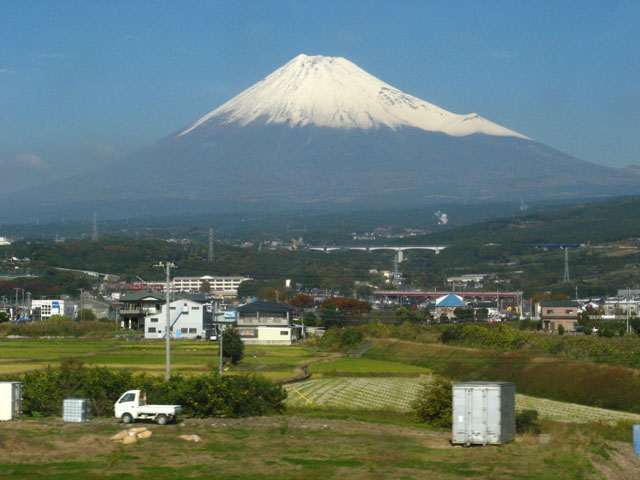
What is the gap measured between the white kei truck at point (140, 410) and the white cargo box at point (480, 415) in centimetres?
732

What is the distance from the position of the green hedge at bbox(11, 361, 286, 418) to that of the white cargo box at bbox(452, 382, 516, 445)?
7177mm

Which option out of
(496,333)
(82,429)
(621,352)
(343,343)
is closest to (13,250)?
(343,343)

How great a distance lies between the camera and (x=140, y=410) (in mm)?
23312

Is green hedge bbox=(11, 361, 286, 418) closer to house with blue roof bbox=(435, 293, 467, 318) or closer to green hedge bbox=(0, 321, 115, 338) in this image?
green hedge bbox=(0, 321, 115, 338)

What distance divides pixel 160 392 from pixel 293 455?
730 centimetres

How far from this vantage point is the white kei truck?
75.5 feet

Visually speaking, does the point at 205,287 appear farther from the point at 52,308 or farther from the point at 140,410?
the point at 140,410

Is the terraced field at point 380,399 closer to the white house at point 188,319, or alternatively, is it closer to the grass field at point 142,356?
the grass field at point 142,356

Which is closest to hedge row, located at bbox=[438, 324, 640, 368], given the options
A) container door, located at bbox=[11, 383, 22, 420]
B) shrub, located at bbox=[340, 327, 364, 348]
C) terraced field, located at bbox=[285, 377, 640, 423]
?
shrub, located at bbox=[340, 327, 364, 348]

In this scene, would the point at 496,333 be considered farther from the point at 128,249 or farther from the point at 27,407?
the point at 128,249

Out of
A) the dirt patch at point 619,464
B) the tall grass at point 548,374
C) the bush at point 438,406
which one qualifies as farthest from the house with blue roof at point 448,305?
the dirt patch at point 619,464

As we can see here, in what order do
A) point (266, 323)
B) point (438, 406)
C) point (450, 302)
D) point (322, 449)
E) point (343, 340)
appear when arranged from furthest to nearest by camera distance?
point (450, 302)
point (266, 323)
point (343, 340)
point (438, 406)
point (322, 449)

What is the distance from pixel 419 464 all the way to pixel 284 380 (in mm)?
19115

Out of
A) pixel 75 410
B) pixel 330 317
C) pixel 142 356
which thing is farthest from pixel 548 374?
pixel 330 317
